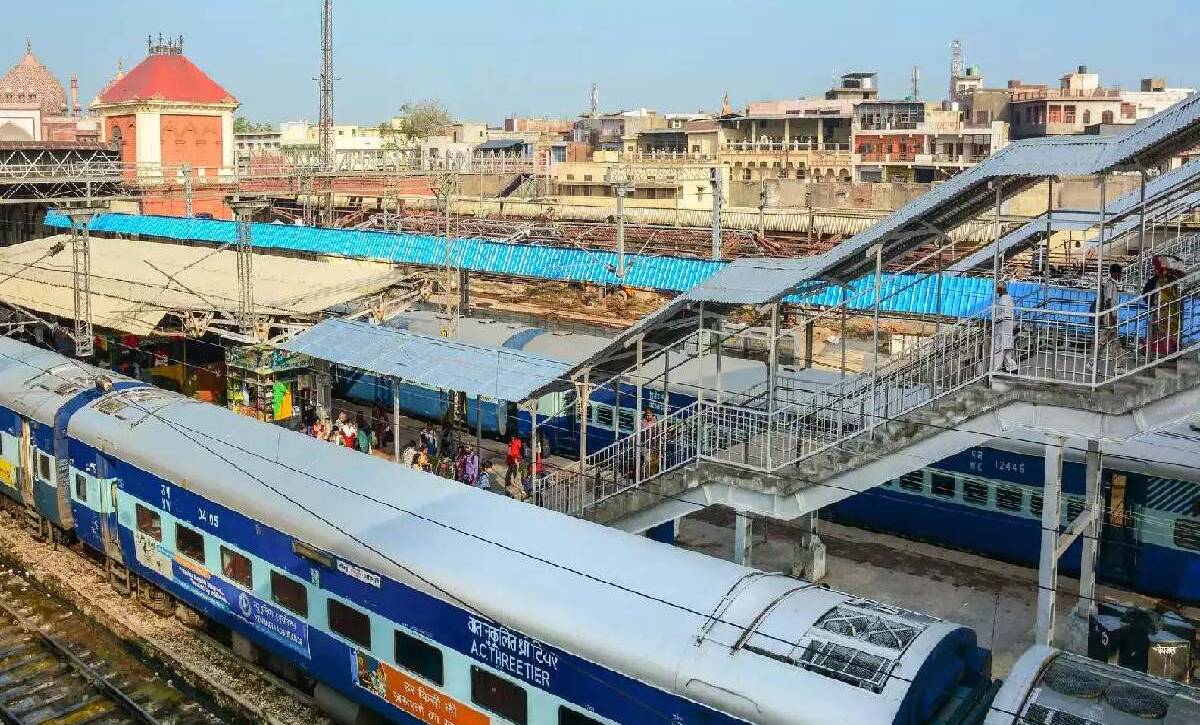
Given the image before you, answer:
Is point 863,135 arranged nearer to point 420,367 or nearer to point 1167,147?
point 420,367

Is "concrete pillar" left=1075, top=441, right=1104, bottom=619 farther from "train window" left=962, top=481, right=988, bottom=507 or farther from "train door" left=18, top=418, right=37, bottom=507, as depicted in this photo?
"train door" left=18, top=418, right=37, bottom=507

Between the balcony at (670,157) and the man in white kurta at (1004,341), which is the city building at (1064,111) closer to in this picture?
the balcony at (670,157)

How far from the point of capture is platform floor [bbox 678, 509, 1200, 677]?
17.4 meters

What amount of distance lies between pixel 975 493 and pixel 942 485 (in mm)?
617

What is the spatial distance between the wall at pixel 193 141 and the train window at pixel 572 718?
172ft

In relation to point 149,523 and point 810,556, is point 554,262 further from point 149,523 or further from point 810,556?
point 149,523

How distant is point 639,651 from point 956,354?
24.1 feet

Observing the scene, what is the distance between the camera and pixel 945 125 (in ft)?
234

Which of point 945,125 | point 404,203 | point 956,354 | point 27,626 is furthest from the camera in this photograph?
point 945,125

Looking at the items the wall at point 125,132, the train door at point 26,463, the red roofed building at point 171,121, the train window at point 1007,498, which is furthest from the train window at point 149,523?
the wall at point 125,132

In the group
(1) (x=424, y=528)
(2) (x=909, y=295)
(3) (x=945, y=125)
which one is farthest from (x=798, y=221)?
(1) (x=424, y=528)

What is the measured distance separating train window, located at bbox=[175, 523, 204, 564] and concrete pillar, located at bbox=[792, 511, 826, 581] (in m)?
9.12

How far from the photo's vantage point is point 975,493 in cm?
1966

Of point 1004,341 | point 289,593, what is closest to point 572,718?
point 289,593
